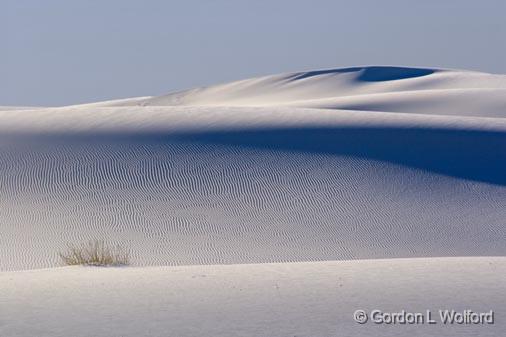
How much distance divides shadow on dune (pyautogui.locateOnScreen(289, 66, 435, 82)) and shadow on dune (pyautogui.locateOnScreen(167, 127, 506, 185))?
173 ft

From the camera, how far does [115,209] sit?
21.7 metres

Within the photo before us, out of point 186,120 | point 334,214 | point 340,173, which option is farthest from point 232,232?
point 186,120

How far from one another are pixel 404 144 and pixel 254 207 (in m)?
7.61

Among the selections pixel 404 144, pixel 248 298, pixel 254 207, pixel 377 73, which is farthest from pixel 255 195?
pixel 377 73

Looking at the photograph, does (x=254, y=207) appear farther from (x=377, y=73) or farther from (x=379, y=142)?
(x=377, y=73)

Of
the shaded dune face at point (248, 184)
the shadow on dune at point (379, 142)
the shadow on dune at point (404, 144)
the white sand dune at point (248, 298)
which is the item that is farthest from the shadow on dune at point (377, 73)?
the white sand dune at point (248, 298)

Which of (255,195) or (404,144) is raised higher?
(255,195)

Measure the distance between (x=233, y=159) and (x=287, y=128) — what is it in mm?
4220

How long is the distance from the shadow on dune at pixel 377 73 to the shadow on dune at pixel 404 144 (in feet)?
173

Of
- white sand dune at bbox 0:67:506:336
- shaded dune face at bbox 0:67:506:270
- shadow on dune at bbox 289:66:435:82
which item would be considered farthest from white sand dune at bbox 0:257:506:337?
shadow on dune at bbox 289:66:435:82

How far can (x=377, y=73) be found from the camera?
83938mm

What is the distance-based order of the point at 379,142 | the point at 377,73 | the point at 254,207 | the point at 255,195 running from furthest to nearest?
1. the point at 377,73
2. the point at 379,142
3. the point at 255,195
4. the point at 254,207

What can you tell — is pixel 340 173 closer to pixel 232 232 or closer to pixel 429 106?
pixel 232 232

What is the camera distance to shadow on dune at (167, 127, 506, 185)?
88.4 feet
